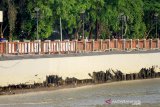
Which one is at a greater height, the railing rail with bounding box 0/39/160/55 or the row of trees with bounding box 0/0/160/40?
the row of trees with bounding box 0/0/160/40

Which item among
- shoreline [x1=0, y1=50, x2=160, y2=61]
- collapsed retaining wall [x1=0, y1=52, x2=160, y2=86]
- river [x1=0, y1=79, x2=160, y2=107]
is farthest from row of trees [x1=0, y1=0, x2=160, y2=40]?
river [x1=0, y1=79, x2=160, y2=107]

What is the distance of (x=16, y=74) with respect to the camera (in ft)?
161

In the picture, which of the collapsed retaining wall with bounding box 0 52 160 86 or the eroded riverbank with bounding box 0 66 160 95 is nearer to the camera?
the eroded riverbank with bounding box 0 66 160 95

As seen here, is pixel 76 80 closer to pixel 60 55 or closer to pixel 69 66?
pixel 69 66

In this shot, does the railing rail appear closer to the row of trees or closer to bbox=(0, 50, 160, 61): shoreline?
bbox=(0, 50, 160, 61): shoreline

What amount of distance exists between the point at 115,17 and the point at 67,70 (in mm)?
20484

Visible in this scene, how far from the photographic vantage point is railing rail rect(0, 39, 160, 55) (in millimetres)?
51969

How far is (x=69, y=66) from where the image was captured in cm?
5409

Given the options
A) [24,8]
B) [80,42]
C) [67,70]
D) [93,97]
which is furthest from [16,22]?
[93,97]

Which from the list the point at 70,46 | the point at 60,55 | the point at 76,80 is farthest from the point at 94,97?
the point at 70,46

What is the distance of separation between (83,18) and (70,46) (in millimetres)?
9406

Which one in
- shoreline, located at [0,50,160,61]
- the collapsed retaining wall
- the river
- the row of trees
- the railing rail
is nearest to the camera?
the river

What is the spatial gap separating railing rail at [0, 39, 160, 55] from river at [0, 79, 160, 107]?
13.5ft

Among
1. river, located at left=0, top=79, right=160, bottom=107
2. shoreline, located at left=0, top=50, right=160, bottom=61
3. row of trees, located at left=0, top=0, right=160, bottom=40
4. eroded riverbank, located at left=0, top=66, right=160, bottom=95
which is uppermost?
row of trees, located at left=0, top=0, right=160, bottom=40
